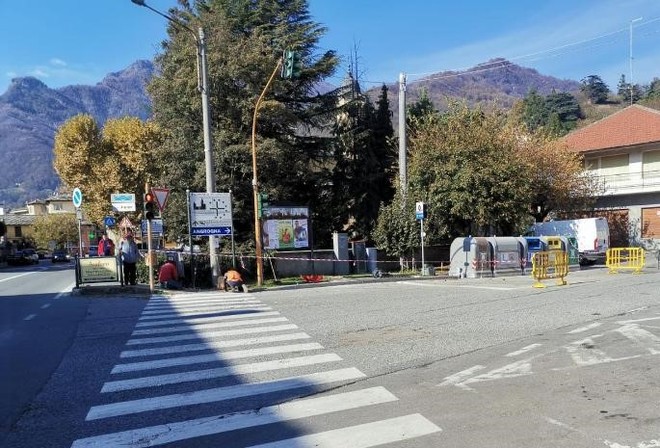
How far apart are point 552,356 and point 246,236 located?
70.9 feet

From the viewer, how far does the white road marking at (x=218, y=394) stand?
20.0ft

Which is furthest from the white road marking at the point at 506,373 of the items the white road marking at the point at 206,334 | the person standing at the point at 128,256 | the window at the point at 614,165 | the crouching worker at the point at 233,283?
the window at the point at 614,165

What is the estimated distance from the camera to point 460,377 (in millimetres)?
6984

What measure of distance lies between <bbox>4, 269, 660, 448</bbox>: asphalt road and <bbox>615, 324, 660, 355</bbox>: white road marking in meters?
0.03

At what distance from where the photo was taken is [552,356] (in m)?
7.96

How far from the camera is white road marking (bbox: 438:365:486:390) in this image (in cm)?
667

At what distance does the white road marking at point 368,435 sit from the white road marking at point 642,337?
15.2ft

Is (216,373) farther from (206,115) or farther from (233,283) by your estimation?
(206,115)

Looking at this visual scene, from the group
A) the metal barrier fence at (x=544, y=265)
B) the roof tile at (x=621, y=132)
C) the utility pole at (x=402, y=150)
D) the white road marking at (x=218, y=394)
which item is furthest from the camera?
the roof tile at (x=621, y=132)

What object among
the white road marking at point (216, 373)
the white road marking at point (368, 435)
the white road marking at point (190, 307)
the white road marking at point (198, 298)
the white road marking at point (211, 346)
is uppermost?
the white road marking at point (368, 435)

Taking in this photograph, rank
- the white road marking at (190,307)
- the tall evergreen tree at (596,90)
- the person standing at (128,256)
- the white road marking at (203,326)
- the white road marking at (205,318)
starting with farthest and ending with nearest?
1. the tall evergreen tree at (596,90)
2. the person standing at (128,256)
3. the white road marking at (190,307)
4. the white road marking at (205,318)
5. the white road marking at (203,326)

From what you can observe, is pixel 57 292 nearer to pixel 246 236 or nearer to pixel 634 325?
pixel 246 236

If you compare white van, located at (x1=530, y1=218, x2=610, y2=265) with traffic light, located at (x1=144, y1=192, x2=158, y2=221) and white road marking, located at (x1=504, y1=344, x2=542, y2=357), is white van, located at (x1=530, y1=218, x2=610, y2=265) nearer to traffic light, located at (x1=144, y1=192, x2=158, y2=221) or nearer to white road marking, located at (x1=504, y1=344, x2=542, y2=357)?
traffic light, located at (x1=144, y1=192, x2=158, y2=221)

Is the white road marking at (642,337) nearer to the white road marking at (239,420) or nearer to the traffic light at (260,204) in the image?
the white road marking at (239,420)
